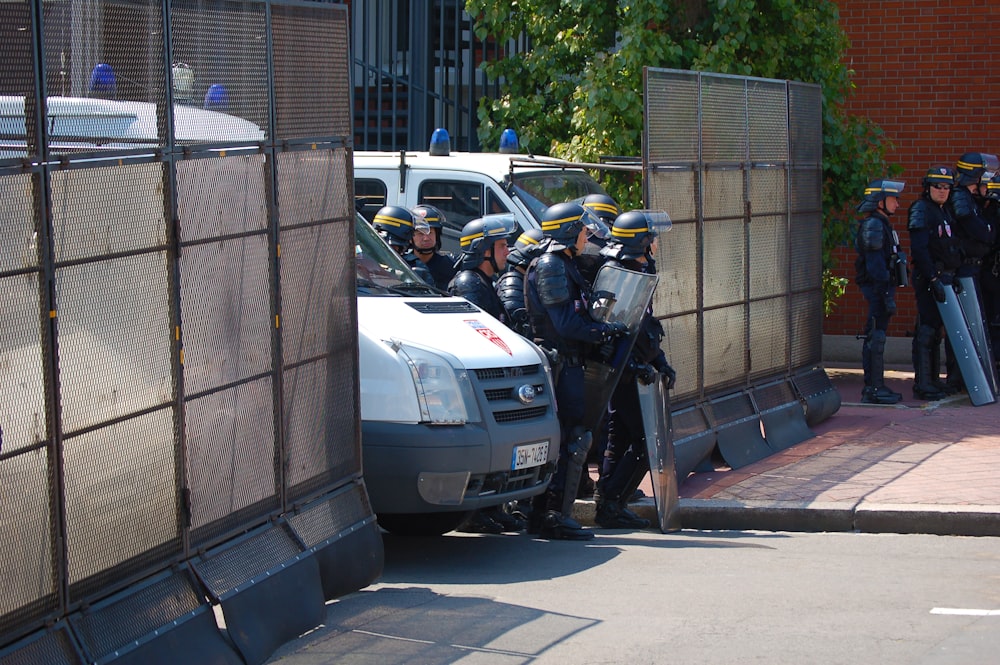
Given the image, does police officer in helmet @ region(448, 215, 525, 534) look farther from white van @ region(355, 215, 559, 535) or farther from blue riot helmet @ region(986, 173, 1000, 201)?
blue riot helmet @ region(986, 173, 1000, 201)

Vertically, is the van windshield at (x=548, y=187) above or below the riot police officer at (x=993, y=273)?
above

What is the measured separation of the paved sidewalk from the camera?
368 inches

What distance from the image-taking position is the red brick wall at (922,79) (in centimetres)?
1611

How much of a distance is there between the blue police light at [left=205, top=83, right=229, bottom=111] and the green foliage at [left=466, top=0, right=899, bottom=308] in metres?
7.53

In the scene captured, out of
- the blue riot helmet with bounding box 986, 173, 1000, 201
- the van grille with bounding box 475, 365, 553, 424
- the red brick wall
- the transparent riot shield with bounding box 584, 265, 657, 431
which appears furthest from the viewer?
the red brick wall

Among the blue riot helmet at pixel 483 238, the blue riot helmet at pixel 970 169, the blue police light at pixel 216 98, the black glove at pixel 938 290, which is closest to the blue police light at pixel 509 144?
the blue riot helmet at pixel 483 238

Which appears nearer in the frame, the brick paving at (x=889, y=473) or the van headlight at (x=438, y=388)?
the van headlight at (x=438, y=388)

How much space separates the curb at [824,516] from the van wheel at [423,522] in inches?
52.0

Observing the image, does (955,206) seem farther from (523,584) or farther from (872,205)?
(523,584)

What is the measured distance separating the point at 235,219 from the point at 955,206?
9.70 m

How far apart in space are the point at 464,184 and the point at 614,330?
3.17m

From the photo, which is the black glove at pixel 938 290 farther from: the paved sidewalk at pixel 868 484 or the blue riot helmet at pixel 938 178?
the paved sidewalk at pixel 868 484

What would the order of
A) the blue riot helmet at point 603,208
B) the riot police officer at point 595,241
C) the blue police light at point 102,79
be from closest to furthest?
the blue police light at point 102,79 < the riot police officer at point 595,241 < the blue riot helmet at point 603,208

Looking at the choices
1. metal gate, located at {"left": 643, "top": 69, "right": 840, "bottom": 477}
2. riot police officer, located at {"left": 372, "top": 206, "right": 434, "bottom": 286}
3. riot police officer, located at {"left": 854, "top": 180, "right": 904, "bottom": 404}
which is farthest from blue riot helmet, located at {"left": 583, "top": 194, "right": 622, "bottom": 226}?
riot police officer, located at {"left": 854, "top": 180, "right": 904, "bottom": 404}
